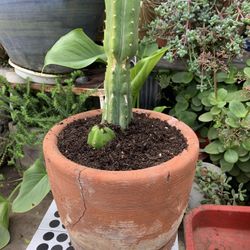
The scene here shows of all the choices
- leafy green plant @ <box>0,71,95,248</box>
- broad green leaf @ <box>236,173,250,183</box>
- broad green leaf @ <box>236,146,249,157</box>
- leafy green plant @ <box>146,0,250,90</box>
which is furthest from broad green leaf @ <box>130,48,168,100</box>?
broad green leaf @ <box>236,173,250,183</box>

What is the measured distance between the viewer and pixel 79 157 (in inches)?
33.1

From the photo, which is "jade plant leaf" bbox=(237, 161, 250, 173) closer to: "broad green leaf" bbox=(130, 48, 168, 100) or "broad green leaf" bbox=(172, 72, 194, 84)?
"broad green leaf" bbox=(172, 72, 194, 84)

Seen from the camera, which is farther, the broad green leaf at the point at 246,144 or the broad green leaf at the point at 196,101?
the broad green leaf at the point at 196,101

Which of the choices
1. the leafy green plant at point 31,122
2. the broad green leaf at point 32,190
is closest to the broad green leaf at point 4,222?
the leafy green plant at point 31,122

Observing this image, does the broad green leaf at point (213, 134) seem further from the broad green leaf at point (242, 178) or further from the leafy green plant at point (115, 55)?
the leafy green plant at point (115, 55)

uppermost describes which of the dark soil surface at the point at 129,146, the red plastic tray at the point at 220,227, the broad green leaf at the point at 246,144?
the dark soil surface at the point at 129,146

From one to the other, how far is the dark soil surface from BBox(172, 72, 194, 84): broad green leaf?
39cm

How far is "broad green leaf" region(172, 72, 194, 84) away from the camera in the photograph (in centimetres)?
132

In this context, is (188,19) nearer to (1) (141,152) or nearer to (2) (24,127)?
(1) (141,152)

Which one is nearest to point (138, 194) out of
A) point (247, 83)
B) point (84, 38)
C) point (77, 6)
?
point (84, 38)

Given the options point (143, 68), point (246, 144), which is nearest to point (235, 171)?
point (246, 144)

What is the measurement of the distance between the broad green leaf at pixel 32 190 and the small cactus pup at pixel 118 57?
0.39m

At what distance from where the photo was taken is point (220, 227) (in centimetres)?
110

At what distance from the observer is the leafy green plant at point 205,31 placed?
1163 millimetres
